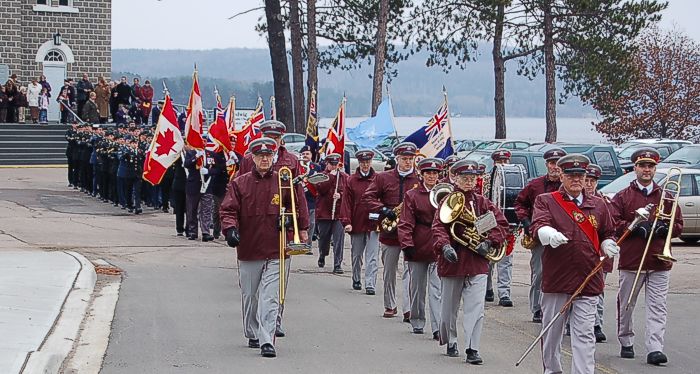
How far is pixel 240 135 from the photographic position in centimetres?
1970

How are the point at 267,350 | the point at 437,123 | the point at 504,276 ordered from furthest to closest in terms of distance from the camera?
the point at 437,123 → the point at 504,276 → the point at 267,350

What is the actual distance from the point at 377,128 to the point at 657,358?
13665mm

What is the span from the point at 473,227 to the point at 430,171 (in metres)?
1.40

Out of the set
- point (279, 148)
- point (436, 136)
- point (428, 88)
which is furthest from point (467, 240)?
point (428, 88)

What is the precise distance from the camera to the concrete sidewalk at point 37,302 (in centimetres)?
992

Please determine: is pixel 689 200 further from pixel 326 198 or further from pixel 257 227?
pixel 257 227

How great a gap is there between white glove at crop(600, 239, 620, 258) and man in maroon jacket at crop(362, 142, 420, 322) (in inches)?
153

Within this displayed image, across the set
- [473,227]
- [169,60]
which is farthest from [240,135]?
[169,60]

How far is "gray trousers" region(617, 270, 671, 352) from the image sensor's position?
10828mm

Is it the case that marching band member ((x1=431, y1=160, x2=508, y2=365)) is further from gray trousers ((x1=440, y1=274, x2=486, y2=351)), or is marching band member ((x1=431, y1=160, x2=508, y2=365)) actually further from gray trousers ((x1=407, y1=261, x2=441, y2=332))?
gray trousers ((x1=407, y1=261, x2=441, y2=332))

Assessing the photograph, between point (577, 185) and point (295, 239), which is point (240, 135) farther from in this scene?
point (577, 185)

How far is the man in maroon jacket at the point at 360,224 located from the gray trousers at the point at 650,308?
4066 millimetres

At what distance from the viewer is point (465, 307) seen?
420 inches

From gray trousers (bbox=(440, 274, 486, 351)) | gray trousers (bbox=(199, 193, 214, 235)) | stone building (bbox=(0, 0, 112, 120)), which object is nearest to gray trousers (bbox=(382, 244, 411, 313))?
gray trousers (bbox=(440, 274, 486, 351))
